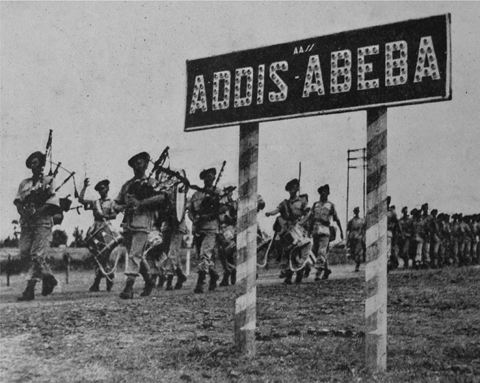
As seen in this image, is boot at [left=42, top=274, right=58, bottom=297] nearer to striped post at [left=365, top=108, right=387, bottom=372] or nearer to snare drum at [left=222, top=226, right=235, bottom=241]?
snare drum at [left=222, top=226, right=235, bottom=241]

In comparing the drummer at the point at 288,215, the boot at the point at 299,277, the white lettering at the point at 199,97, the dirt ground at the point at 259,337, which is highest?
the white lettering at the point at 199,97

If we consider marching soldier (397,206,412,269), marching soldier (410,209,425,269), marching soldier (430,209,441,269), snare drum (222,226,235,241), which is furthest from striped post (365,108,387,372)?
snare drum (222,226,235,241)

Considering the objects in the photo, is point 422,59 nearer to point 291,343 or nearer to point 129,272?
point 291,343

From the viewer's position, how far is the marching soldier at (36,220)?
9.12m

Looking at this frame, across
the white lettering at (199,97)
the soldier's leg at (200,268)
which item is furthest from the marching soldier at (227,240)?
the white lettering at (199,97)

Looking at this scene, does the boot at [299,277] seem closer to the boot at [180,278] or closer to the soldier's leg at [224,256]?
the soldier's leg at [224,256]

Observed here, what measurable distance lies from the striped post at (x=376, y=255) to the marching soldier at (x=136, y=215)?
5082 millimetres

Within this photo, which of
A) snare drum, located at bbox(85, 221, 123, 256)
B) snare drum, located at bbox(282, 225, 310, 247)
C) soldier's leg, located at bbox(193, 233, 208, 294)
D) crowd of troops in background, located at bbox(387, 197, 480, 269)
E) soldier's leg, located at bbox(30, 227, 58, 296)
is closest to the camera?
crowd of troops in background, located at bbox(387, 197, 480, 269)

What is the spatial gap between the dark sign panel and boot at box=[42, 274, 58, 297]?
4539 millimetres

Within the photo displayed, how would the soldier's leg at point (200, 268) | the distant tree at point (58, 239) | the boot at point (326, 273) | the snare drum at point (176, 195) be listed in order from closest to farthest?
the snare drum at point (176, 195) < the soldier's leg at point (200, 268) < the boot at point (326, 273) < the distant tree at point (58, 239)

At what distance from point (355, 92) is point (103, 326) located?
3.73 meters

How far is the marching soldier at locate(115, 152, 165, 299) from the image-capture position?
9.81 meters

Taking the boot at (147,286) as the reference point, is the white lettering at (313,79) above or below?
above

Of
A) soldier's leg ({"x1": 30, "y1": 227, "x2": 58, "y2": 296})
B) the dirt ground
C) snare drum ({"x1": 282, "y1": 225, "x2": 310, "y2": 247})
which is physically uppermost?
snare drum ({"x1": 282, "y1": 225, "x2": 310, "y2": 247})
